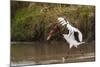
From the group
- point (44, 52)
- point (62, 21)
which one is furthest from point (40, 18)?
point (44, 52)

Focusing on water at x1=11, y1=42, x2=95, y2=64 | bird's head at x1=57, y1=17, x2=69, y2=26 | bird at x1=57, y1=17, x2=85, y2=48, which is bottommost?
water at x1=11, y1=42, x2=95, y2=64

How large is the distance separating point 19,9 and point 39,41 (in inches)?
15.9

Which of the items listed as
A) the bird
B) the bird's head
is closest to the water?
the bird

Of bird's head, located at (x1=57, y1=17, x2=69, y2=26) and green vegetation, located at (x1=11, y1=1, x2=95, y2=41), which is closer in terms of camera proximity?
green vegetation, located at (x1=11, y1=1, x2=95, y2=41)

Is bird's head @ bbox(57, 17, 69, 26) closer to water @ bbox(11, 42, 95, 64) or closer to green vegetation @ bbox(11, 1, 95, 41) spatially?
green vegetation @ bbox(11, 1, 95, 41)

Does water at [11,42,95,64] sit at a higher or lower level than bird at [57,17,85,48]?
lower

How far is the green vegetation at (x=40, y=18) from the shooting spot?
192 centimetres

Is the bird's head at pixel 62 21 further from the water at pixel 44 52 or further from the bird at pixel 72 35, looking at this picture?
the water at pixel 44 52

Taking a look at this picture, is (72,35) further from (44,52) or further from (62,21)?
(44,52)

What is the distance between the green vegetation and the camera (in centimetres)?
192

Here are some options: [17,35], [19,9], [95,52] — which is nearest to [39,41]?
[17,35]

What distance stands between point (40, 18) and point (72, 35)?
42cm

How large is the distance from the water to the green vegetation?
76mm

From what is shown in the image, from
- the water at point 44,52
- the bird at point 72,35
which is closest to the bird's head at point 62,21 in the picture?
the bird at point 72,35
